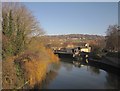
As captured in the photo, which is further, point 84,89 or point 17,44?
point 17,44

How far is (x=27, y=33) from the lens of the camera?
64.4 feet

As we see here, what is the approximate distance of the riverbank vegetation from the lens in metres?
11.8

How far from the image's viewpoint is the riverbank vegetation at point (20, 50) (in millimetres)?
11836

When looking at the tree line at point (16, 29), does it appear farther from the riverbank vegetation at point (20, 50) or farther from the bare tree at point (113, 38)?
the bare tree at point (113, 38)

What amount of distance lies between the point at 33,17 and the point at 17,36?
4390 millimetres

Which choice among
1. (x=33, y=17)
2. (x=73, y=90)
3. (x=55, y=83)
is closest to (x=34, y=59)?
(x=55, y=83)

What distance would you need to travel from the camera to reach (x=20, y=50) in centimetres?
1602

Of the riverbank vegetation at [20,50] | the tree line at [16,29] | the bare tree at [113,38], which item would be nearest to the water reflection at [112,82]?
the riverbank vegetation at [20,50]

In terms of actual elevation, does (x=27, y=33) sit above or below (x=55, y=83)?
above

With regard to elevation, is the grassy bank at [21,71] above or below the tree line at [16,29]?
below

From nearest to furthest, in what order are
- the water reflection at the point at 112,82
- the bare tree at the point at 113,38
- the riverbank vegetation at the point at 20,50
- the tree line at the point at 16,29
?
the riverbank vegetation at the point at 20,50
the tree line at the point at 16,29
the water reflection at the point at 112,82
the bare tree at the point at 113,38

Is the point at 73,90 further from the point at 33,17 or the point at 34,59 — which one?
the point at 33,17

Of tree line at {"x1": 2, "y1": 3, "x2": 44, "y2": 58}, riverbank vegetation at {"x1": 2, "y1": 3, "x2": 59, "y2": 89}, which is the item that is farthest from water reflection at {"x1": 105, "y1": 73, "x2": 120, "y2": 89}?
tree line at {"x1": 2, "y1": 3, "x2": 44, "y2": 58}

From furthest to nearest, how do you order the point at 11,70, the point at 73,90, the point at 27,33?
the point at 27,33 → the point at 73,90 → the point at 11,70
